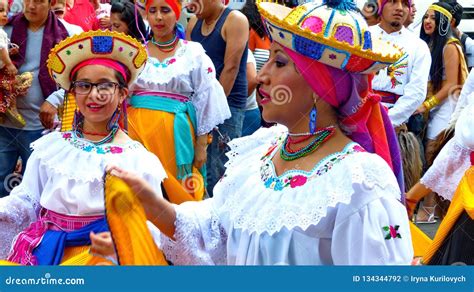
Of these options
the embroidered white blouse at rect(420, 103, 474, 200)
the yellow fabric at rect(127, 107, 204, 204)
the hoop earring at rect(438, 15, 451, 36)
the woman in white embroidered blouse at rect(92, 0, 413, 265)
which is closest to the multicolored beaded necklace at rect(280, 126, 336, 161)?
the woman in white embroidered blouse at rect(92, 0, 413, 265)

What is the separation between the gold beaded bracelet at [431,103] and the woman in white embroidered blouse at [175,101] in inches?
78.4

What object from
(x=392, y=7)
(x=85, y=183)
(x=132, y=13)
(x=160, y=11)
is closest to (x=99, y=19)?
(x=132, y=13)

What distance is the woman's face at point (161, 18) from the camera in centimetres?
525

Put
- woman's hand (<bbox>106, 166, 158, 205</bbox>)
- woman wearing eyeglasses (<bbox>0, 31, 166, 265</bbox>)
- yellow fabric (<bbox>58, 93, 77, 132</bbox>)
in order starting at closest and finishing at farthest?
woman's hand (<bbox>106, 166, 158, 205</bbox>) → woman wearing eyeglasses (<bbox>0, 31, 166, 265</bbox>) → yellow fabric (<bbox>58, 93, 77, 132</bbox>)

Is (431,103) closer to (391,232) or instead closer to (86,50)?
(86,50)

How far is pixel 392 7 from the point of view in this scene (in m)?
6.23

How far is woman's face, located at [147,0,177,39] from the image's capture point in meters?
5.25

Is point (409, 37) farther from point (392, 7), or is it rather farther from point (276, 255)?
point (276, 255)

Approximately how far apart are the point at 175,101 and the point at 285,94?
2.61m

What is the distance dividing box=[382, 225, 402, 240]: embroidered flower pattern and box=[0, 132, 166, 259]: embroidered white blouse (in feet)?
4.40

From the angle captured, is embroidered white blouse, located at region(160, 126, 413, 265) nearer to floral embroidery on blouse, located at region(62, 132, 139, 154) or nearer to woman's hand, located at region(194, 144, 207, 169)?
floral embroidery on blouse, located at region(62, 132, 139, 154)

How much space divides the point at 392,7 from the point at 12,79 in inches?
104

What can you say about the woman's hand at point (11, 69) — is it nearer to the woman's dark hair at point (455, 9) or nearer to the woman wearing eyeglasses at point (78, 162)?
the woman wearing eyeglasses at point (78, 162)

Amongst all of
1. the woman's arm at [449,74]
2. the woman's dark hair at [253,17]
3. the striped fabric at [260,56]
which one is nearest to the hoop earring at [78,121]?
the striped fabric at [260,56]
